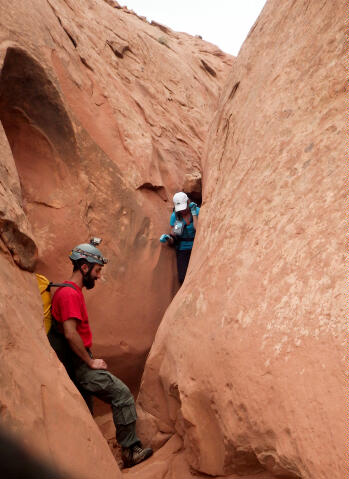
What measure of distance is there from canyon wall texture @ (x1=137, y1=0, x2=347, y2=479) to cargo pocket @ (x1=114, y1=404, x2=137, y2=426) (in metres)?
0.18

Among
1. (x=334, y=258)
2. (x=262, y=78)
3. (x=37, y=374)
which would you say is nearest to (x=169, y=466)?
(x=37, y=374)

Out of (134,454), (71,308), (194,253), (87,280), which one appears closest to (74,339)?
(71,308)

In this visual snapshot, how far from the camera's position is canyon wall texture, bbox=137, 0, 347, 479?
7.35 ft

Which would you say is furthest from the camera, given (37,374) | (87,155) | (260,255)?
(87,155)

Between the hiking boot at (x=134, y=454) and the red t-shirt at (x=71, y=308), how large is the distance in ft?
3.27

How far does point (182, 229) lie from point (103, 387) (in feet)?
8.62

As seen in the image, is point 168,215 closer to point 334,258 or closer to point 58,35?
point 58,35

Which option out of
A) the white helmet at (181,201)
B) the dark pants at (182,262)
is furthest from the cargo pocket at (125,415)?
the white helmet at (181,201)

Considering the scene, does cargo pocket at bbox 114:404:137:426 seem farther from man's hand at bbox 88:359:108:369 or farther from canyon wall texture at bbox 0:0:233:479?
canyon wall texture at bbox 0:0:233:479

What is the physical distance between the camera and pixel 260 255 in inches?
116

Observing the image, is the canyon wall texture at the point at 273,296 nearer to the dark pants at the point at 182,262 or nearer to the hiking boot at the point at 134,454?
the hiking boot at the point at 134,454

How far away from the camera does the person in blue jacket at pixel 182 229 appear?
5887mm

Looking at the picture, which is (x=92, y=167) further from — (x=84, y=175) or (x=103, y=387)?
(x=103, y=387)

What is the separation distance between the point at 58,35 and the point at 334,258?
17.7ft
